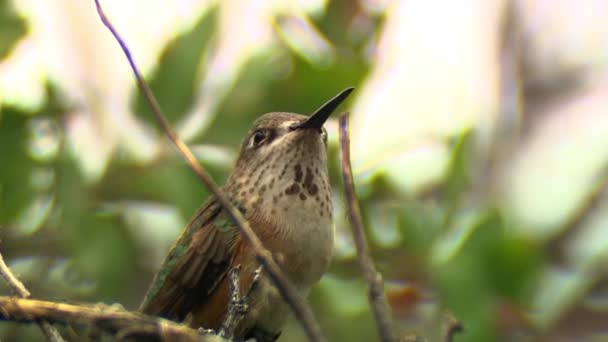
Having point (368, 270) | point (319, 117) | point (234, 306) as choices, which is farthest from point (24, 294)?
point (319, 117)

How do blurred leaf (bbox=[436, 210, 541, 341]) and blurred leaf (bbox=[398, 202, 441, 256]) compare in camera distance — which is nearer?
blurred leaf (bbox=[436, 210, 541, 341])

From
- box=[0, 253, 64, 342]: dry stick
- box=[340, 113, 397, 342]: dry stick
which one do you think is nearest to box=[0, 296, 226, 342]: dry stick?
box=[0, 253, 64, 342]: dry stick

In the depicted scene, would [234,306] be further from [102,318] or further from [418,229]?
[418,229]

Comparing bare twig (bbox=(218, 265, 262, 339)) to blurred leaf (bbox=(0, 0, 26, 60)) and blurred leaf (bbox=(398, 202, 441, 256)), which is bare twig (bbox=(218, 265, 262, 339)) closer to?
blurred leaf (bbox=(398, 202, 441, 256))

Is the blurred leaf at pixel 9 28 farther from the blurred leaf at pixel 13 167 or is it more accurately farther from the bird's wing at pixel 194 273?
the bird's wing at pixel 194 273

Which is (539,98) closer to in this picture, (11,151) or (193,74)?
(193,74)

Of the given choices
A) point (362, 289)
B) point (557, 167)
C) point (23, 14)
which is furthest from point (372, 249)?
point (557, 167)

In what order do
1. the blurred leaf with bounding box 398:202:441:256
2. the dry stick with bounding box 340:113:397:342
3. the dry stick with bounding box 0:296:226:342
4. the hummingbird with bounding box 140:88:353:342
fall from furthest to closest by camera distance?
1. the blurred leaf with bounding box 398:202:441:256
2. the hummingbird with bounding box 140:88:353:342
3. the dry stick with bounding box 0:296:226:342
4. the dry stick with bounding box 340:113:397:342

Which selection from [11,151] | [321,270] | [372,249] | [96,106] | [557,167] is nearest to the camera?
[321,270]
